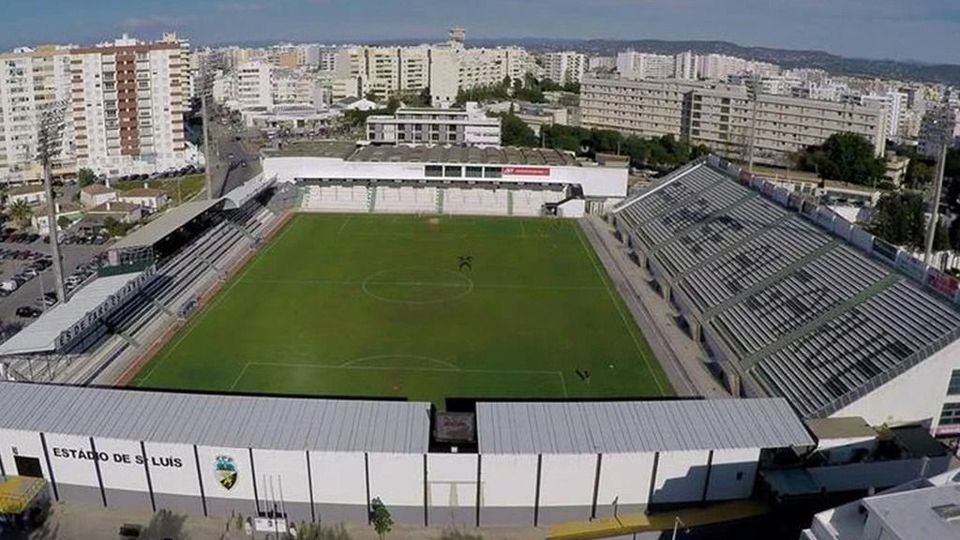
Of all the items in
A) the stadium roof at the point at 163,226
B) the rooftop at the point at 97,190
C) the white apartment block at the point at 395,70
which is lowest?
the rooftop at the point at 97,190

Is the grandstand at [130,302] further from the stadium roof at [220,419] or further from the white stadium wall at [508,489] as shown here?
the white stadium wall at [508,489]

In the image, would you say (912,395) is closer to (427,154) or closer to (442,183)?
(442,183)

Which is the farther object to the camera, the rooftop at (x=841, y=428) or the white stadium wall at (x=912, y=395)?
the white stadium wall at (x=912, y=395)

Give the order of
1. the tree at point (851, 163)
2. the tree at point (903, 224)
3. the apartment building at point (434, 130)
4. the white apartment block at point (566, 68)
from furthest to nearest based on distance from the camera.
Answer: the white apartment block at point (566, 68), the apartment building at point (434, 130), the tree at point (851, 163), the tree at point (903, 224)

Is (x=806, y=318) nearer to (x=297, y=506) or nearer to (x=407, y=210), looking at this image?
(x=297, y=506)

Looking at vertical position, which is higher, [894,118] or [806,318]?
[894,118]

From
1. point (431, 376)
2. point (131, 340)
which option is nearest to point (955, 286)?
point (431, 376)

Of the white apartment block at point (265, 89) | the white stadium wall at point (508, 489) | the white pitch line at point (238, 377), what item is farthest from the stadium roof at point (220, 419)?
the white apartment block at point (265, 89)
